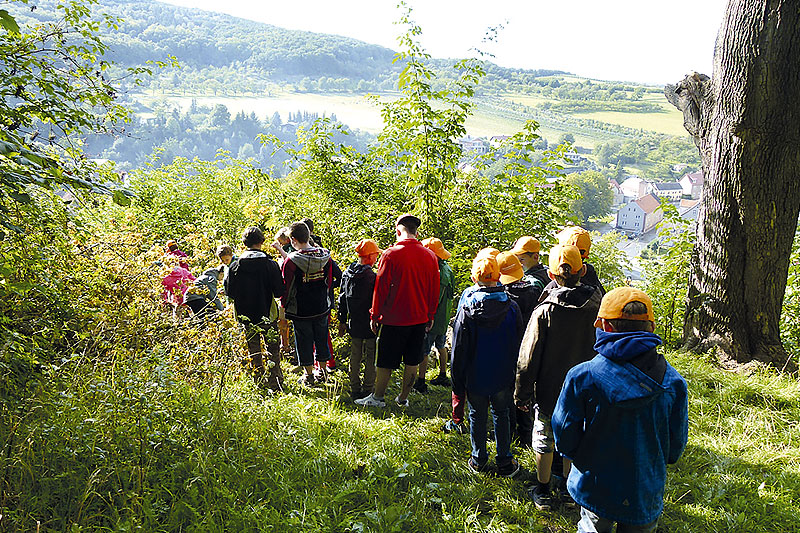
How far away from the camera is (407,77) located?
6188mm

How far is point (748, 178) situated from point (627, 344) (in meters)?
4.16

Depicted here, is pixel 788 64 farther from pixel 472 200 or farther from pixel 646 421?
pixel 646 421

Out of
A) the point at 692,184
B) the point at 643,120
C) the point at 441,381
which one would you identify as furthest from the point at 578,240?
→ the point at 643,120

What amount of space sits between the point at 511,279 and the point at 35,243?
3.64 m

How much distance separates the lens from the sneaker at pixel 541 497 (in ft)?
10.6

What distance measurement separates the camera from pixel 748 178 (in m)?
5.28

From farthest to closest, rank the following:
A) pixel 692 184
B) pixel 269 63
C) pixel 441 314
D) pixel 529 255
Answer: pixel 269 63 → pixel 692 184 → pixel 441 314 → pixel 529 255

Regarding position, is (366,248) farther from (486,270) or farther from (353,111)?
(353,111)

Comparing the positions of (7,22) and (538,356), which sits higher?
(7,22)

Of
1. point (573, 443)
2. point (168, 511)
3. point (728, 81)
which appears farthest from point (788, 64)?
point (168, 511)

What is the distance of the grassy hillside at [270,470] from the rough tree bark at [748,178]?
1504 mm

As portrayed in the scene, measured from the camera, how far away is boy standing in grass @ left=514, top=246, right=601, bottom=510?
3135mm

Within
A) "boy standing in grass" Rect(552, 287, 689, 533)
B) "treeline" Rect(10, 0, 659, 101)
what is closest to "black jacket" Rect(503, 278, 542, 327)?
"boy standing in grass" Rect(552, 287, 689, 533)

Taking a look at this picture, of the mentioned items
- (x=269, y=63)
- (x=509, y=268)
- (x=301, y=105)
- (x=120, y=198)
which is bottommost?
(x=509, y=268)
